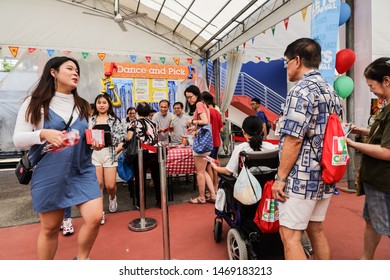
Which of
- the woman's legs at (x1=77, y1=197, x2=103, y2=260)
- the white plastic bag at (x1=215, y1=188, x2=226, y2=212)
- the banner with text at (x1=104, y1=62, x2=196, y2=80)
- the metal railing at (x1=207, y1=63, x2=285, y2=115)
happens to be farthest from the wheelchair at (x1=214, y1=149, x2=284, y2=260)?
the metal railing at (x1=207, y1=63, x2=285, y2=115)

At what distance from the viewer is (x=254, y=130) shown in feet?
6.42

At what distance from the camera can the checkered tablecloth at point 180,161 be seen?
3.79 metres

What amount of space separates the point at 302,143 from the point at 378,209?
654 mm

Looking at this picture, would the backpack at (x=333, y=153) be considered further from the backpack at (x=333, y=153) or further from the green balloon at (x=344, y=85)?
the green balloon at (x=344, y=85)

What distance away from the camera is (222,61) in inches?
340

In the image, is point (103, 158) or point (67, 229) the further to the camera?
point (103, 158)

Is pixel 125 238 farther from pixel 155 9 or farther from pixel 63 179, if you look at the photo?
pixel 155 9

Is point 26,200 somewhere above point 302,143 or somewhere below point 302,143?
below

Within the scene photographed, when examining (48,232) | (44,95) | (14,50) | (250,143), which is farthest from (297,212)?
(14,50)

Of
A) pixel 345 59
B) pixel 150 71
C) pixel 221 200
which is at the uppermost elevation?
pixel 150 71

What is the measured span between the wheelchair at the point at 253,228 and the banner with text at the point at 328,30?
6.16 ft

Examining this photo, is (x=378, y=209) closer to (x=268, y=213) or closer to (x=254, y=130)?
(x=268, y=213)

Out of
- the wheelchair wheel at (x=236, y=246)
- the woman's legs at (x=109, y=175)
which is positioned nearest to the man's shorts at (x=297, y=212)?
the wheelchair wheel at (x=236, y=246)

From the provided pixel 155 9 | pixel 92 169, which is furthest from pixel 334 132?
pixel 155 9
